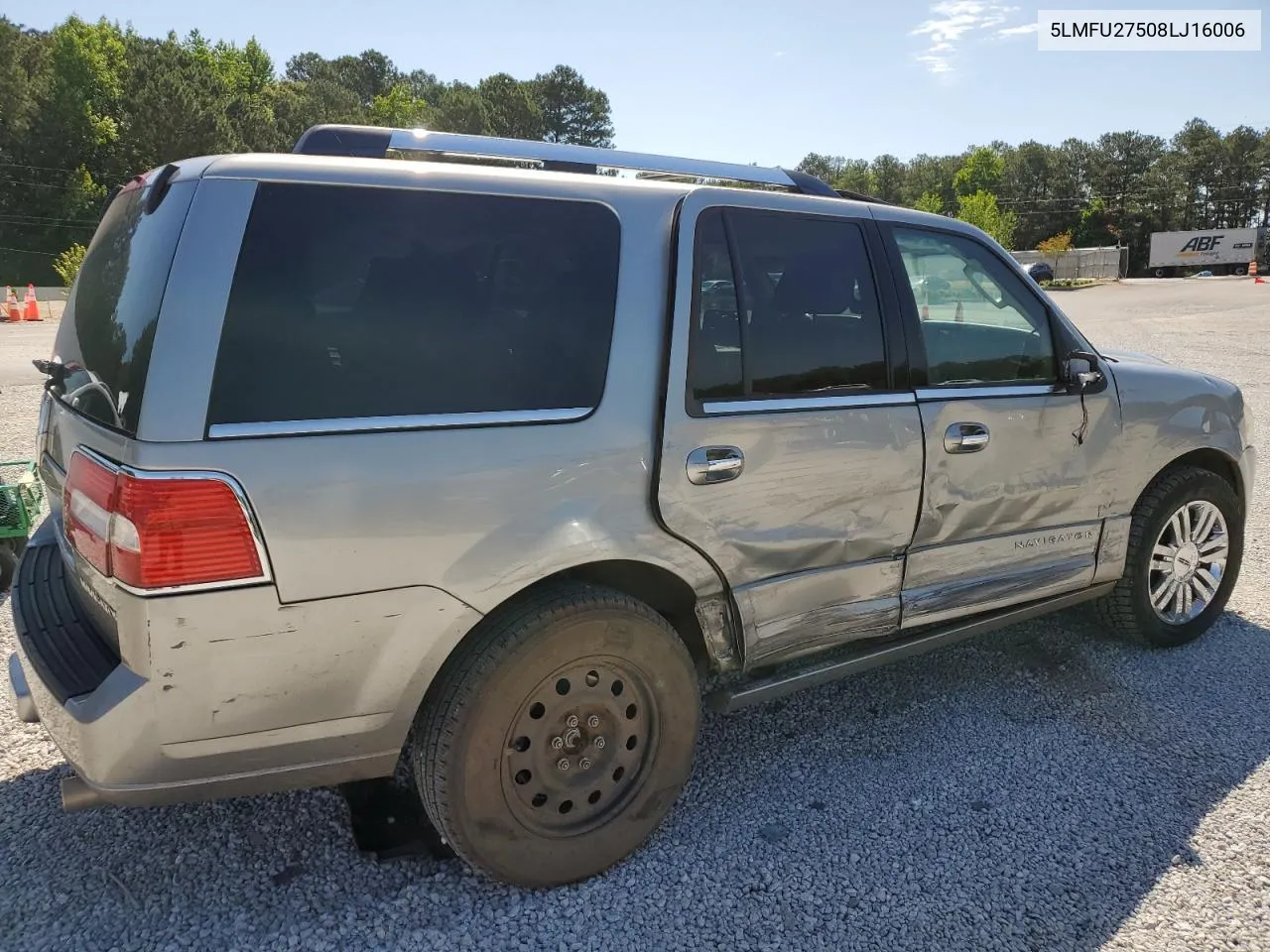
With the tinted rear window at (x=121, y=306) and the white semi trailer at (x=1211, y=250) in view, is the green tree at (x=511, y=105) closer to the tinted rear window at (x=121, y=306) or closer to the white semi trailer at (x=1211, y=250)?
the white semi trailer at (x=1211, y=250)

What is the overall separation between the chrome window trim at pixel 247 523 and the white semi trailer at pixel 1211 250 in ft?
328

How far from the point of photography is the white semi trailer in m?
83.1

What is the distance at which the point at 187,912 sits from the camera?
236 centimetres

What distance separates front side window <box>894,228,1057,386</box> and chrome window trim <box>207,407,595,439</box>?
1.50 meters

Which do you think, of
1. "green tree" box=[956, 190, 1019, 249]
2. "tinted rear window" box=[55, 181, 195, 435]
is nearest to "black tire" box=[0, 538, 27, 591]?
"tinted rear window" box=[55, 181, 195, 435]

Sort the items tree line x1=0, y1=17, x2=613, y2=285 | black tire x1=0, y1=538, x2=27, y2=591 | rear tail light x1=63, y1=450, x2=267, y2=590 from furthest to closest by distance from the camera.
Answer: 1. tree line x1=0, y1=17, x2=613, y2=285
2. black tire x1=0, y1=538, x2=27, y2=591
3. rear tail light x1=63, y1=450, x2=267, y2=590

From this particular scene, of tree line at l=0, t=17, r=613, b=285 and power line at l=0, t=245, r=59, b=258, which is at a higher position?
tree line at l=0, t=17, r=613, b=285

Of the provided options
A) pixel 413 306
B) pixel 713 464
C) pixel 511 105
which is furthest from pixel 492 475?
pixel 511 105

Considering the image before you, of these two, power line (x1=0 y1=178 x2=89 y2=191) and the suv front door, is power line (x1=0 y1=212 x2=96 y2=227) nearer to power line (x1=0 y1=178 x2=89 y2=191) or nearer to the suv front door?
power line (x1=0 y1=178 x2=89 y2=191)

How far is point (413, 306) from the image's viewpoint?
7.18 feet

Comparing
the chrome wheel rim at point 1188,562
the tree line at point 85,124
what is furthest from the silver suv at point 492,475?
the tree line at point 85,124

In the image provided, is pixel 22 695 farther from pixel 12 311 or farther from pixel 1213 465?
pixel 12 311

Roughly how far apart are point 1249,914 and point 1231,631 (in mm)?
2290

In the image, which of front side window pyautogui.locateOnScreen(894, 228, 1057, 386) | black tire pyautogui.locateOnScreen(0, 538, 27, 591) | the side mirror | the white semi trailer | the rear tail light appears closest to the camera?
the rear tail light
